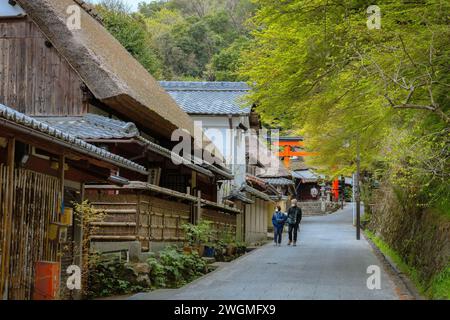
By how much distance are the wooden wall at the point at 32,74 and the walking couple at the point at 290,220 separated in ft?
42.4

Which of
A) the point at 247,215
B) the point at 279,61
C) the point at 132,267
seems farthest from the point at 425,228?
the point at 247,215

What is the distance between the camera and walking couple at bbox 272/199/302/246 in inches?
991

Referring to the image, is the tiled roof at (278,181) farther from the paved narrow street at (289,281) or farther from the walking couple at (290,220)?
the paved narrow street at (289,281)

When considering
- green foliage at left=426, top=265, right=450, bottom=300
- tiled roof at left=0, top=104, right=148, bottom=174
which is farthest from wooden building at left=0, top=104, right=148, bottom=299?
green foliage at left=426, top=265, right=450, bottom=300

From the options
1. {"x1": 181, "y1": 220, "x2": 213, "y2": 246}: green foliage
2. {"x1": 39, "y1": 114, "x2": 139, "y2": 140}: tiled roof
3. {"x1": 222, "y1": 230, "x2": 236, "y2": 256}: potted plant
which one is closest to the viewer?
{"x1": 39, "y1": 114, "x2": 139, "y2": 140}: tiled roof

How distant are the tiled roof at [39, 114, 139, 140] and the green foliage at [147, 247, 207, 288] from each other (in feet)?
9.89

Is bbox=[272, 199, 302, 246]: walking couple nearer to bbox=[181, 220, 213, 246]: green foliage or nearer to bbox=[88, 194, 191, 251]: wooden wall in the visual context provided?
bbox=[181, 220, 213, 246]: green foliage

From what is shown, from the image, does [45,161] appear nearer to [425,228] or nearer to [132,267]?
[132,267]

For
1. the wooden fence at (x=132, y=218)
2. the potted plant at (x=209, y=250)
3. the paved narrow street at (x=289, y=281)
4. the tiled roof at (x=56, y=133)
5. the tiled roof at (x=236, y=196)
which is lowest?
the paved narrow street at (x=289, y=281)

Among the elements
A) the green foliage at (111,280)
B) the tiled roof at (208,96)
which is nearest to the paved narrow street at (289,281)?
the green foliage at (111,280)

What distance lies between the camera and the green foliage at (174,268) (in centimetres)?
1320

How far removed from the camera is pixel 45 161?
9.83 m

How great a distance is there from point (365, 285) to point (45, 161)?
7.13 meters

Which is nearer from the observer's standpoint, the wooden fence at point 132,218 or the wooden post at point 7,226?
the wooden post at point 7,226
